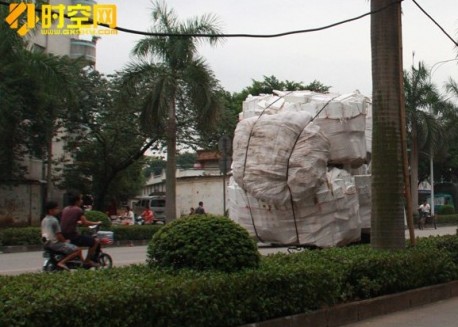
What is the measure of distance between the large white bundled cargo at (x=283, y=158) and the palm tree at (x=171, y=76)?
28.1ft

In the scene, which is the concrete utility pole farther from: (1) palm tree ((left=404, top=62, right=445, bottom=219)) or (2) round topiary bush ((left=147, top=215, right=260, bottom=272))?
(1) palm tree ((left=404, top=62, right=445, bottom=219))

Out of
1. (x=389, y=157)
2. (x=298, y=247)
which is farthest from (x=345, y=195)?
(x=389, y=157)

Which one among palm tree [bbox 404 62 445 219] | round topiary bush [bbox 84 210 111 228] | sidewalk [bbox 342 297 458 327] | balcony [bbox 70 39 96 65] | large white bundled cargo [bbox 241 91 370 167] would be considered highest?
Answer: balcony [bbox 70 39 96 65]

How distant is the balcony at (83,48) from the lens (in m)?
41.9

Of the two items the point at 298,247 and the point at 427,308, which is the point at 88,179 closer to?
the point at 298,247

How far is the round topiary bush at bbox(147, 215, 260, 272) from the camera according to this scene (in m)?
7.06

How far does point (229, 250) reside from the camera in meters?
7.14

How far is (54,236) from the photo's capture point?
432 inches

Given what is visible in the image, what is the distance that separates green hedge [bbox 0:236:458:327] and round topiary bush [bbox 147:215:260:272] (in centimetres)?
18

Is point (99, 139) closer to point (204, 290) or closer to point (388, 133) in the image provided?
point (388, 133)

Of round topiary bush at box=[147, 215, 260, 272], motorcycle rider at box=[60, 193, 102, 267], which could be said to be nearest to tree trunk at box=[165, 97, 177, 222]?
motorcycle rider at box=[60, 193, 102, 267]

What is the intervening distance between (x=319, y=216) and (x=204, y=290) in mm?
10424

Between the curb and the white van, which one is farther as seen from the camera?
the white van

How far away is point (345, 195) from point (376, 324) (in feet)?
28.2
